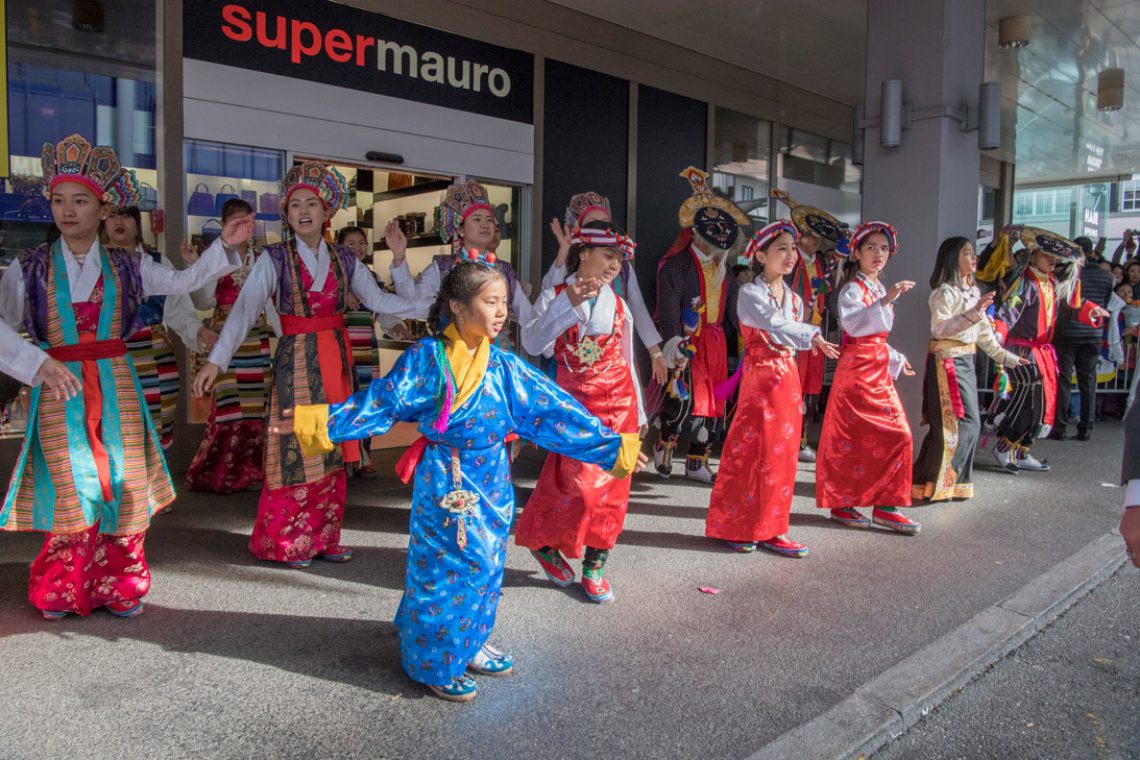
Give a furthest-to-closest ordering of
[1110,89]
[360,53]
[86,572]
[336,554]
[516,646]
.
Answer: [1110,89] < [360,53] < [336,554] < [86,572] < [516,646]

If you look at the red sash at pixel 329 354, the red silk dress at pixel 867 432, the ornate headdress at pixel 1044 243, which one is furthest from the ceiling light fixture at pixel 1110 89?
the red sash at pixel 329 354

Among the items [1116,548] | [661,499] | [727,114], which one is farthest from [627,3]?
[1116,548]

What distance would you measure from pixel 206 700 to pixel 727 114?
29.1 feet

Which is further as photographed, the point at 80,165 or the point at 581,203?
the point at 581,203

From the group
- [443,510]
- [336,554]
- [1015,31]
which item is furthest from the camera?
[1015,31]

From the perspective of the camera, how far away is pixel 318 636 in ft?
10.8

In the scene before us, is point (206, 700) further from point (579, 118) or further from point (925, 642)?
point (579, 118)

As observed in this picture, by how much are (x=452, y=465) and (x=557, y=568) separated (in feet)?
4.19

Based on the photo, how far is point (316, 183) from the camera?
4.06 meters

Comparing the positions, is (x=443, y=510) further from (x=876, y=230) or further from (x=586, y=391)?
(x=876, y=230)

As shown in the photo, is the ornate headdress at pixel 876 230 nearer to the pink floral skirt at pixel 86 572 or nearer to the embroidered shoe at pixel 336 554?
the embroidered shoe at pixel 336 554

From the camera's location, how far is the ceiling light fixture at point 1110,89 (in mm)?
10234

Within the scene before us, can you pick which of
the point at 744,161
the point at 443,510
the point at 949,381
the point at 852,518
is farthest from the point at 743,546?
the point at 744,161

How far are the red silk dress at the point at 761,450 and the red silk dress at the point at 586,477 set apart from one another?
751 mm
